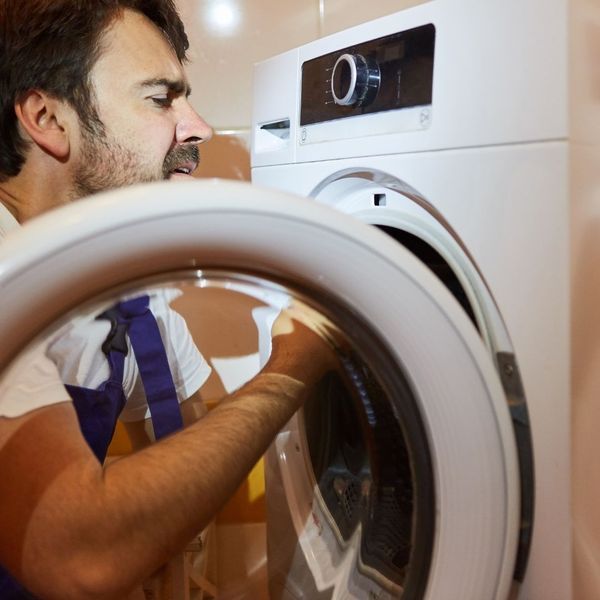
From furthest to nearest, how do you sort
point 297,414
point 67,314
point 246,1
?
point 246,1 < point 297,414 < point 67,314

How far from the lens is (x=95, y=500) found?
1.68 ft

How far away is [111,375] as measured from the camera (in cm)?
58

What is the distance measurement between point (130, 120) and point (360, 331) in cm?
56

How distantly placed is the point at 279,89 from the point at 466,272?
389 millimetres

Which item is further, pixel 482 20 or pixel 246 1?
pixel 246 1

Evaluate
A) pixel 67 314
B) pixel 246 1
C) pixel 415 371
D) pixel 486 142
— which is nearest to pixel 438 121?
pixel 486 142

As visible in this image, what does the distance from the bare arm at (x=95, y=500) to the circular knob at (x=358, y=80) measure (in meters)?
0.35

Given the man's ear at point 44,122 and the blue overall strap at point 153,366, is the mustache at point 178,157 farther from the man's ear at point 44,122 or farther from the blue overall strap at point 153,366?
the blue overall strap at point 153,366

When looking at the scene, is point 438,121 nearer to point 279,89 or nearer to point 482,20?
point 482,20

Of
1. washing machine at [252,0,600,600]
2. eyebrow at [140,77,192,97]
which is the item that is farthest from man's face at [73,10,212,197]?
washing machine at [252,0,600,600]

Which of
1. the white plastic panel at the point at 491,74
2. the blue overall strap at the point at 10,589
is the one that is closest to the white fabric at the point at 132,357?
the blue overall strap at the point at 10,589

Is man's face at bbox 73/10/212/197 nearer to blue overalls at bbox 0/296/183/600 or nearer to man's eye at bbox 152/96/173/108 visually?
man's eye at bbox 152/96/173/108

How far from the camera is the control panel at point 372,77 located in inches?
25.5

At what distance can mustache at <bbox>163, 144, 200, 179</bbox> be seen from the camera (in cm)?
99
